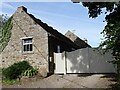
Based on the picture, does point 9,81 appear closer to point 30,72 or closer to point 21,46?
point 30,72

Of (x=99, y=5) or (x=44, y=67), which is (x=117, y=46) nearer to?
(x=99, y=5)

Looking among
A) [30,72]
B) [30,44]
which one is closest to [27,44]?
[30,44]

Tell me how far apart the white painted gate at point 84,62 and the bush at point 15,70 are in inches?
123

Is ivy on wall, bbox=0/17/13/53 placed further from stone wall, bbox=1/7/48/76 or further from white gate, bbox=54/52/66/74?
white gate, bbox=54/52/66/74

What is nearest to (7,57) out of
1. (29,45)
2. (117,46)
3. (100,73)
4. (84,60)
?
(29,45)

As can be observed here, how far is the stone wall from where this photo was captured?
930 inches

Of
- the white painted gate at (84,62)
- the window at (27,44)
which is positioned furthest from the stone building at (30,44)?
the white painted gate at (84,62)

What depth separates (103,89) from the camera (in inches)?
564

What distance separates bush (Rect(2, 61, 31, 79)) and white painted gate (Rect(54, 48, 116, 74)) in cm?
313

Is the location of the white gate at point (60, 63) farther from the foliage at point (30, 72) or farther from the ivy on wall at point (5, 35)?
the ivy on wall at point (5, 35)

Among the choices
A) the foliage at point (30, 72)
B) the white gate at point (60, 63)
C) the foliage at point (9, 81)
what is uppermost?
the white gate at point (60, 63)

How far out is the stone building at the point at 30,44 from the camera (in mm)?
23516

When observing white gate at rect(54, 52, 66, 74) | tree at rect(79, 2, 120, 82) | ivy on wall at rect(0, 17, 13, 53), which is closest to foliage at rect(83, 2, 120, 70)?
tree at rect(79, 2, 120, 82)

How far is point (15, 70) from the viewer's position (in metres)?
22.7
